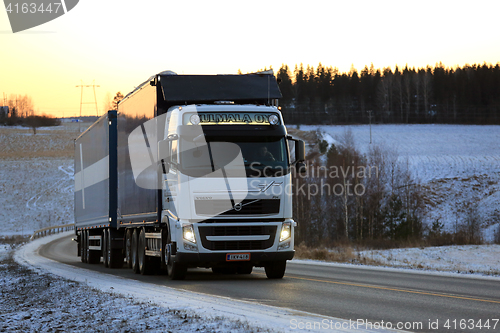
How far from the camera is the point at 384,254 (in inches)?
1298

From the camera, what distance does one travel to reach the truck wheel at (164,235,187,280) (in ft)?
46.8

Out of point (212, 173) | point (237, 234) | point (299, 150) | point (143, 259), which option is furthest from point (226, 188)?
point (143, 259)

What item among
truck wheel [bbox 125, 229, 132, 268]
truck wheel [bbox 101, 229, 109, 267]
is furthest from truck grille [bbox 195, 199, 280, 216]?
truck wheel [bbox 101, 229, 109, 267]

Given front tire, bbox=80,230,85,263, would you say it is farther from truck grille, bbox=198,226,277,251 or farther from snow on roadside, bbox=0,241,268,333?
truck grille, bbox=198,226,277,251

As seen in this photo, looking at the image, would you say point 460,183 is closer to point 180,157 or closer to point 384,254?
point 384,254

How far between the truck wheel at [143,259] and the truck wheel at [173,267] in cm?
159

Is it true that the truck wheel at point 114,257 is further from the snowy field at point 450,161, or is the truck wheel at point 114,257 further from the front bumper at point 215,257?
the snowy field at point 450,161

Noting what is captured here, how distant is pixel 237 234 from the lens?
13844mm

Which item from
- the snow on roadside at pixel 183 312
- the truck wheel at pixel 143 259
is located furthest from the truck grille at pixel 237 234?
the truck wheel at pixel 143 259

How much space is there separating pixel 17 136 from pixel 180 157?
4776 inches

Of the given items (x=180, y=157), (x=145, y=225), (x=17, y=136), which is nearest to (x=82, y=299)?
(x=180, y=157)

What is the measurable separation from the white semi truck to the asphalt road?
2.53ft

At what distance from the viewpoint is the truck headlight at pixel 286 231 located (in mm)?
14141

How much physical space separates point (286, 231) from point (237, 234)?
118 centimetres
